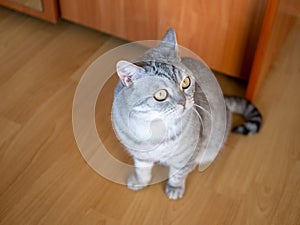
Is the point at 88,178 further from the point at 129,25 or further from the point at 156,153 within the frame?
the point at 129,25

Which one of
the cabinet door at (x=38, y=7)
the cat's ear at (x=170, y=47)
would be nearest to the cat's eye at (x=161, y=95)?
the cat's ear at (x=170, y=47)

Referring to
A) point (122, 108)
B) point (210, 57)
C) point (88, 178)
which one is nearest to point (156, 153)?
point (122, 108)

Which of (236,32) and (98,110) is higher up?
(236,32)

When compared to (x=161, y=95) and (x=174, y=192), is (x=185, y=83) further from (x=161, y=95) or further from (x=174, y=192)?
(x=174, y=192)

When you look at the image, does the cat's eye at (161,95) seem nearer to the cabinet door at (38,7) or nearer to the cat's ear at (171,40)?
the cat's ear at (171,40)

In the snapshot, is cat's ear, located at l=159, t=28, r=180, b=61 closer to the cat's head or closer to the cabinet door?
the cat's head

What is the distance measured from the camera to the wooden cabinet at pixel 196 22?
1491 millimetres

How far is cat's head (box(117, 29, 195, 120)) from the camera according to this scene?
1.08 m

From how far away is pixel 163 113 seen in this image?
3.68ft

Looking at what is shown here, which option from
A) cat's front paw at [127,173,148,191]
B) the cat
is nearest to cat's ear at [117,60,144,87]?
the cat

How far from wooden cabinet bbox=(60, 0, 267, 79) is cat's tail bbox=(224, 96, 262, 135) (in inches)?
5.3

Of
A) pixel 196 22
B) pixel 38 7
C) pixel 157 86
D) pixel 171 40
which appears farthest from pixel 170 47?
pixel 38 7

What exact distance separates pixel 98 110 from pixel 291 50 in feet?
2.73

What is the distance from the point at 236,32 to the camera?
1538 mm
